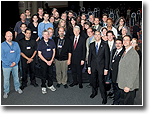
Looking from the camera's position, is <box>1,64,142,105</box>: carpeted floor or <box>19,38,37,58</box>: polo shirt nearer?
<box>1,64,142,105</box>: carpeted floor

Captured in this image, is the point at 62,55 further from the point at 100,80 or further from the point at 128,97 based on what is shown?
the point at 128,97

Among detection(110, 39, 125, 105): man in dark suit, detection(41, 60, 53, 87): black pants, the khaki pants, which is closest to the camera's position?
detection(110, 39, 125, 105): man in dark suit

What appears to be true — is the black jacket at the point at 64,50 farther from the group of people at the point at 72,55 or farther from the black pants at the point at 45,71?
the black pants at the point at 45,71

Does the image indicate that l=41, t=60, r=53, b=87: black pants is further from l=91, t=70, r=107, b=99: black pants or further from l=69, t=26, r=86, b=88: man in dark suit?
l=91, t=70, r=107, b=99: black pants

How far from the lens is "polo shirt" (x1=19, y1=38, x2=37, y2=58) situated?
3.96m

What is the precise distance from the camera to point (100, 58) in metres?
3.39

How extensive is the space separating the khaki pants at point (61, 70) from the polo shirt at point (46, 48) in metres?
0.34

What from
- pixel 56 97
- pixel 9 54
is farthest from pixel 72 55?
pixel 9 54

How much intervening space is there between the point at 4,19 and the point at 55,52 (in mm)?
7351

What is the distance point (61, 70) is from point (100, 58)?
3.87 feet

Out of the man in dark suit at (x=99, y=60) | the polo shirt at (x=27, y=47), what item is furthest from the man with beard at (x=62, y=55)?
the man in dark suit at (x=99, y=60)

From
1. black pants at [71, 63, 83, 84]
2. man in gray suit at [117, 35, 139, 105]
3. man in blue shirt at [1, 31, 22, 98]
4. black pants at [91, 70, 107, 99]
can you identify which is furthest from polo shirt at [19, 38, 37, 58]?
man in gray suit at [117, 35, 139, 105]

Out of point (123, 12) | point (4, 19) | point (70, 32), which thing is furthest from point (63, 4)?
point (70, 32)

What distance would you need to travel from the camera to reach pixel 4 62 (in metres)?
3.61
